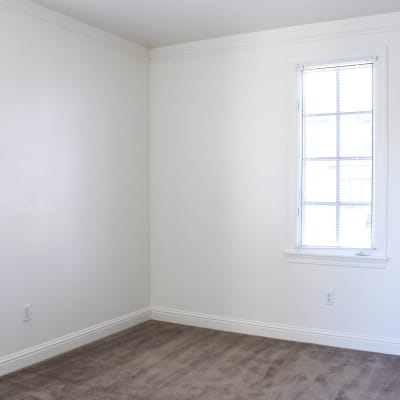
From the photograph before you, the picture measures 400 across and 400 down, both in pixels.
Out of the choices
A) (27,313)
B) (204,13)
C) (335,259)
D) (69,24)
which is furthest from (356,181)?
(27,313)

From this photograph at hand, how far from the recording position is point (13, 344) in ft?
12.0

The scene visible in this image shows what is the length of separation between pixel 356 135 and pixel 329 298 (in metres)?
1.38

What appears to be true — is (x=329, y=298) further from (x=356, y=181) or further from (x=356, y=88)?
(x=356, y=88)

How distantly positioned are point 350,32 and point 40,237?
296 cm

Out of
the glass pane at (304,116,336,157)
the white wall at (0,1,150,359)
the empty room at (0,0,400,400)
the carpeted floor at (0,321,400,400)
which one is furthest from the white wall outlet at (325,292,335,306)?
the white wall at (0,1,150,359)

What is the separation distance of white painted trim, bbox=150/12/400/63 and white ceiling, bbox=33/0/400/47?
0.08 m

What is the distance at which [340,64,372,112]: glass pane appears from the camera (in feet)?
13.6

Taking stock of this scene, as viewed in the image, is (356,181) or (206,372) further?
(356,181)

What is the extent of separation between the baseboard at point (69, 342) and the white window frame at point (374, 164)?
65.9 inches

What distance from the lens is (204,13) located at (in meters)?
4.03

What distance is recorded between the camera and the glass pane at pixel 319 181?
4309mm

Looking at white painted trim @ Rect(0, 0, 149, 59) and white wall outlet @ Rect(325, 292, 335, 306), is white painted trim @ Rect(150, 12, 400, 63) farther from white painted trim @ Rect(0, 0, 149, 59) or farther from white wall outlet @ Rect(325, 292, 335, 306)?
white wall outlet @ Rect(325, 292, 335, 306)

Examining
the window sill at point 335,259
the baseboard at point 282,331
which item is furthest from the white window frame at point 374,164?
the baseboard at point 282,331

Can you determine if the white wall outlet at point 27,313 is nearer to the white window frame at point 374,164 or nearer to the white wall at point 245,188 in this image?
the white wall at point 245,188
